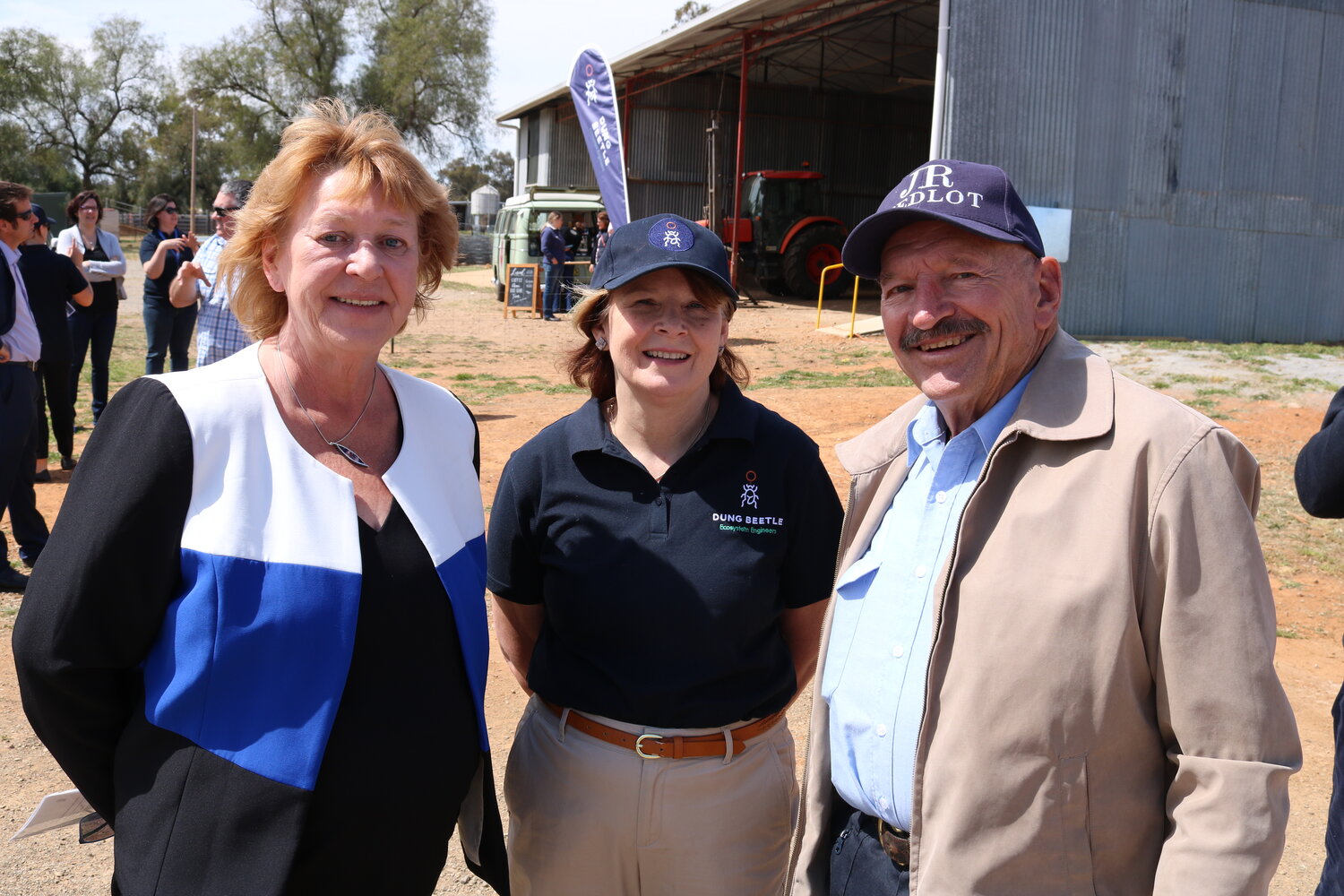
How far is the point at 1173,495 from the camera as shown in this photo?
1.58 metres

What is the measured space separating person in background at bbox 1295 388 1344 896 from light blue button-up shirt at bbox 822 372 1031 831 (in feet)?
2.53

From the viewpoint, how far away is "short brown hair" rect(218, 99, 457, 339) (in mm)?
2113

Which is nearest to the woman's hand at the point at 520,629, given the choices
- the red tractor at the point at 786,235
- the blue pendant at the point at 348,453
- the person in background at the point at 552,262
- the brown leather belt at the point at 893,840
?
the blue pendant at the point at 348,453

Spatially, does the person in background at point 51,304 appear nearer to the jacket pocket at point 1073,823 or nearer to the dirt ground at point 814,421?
the dirt ground at point 814,421

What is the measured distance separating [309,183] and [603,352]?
33.2 inches

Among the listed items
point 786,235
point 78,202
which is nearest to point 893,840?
point 78,202

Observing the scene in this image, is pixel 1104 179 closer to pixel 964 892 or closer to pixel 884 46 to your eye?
pixel 884 46

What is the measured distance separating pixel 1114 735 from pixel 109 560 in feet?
5.43

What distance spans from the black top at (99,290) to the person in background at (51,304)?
3.98 ft

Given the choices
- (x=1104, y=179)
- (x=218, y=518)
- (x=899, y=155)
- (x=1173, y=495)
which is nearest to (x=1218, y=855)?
(x=1173, y=495)

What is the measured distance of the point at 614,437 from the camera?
8.13 ft

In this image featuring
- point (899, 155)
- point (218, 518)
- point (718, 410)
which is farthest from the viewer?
point (899, 155)

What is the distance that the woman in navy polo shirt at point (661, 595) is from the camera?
92.8 inches

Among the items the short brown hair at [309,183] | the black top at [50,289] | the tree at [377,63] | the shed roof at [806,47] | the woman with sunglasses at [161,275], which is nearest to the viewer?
the short brown hair at [309,183]
